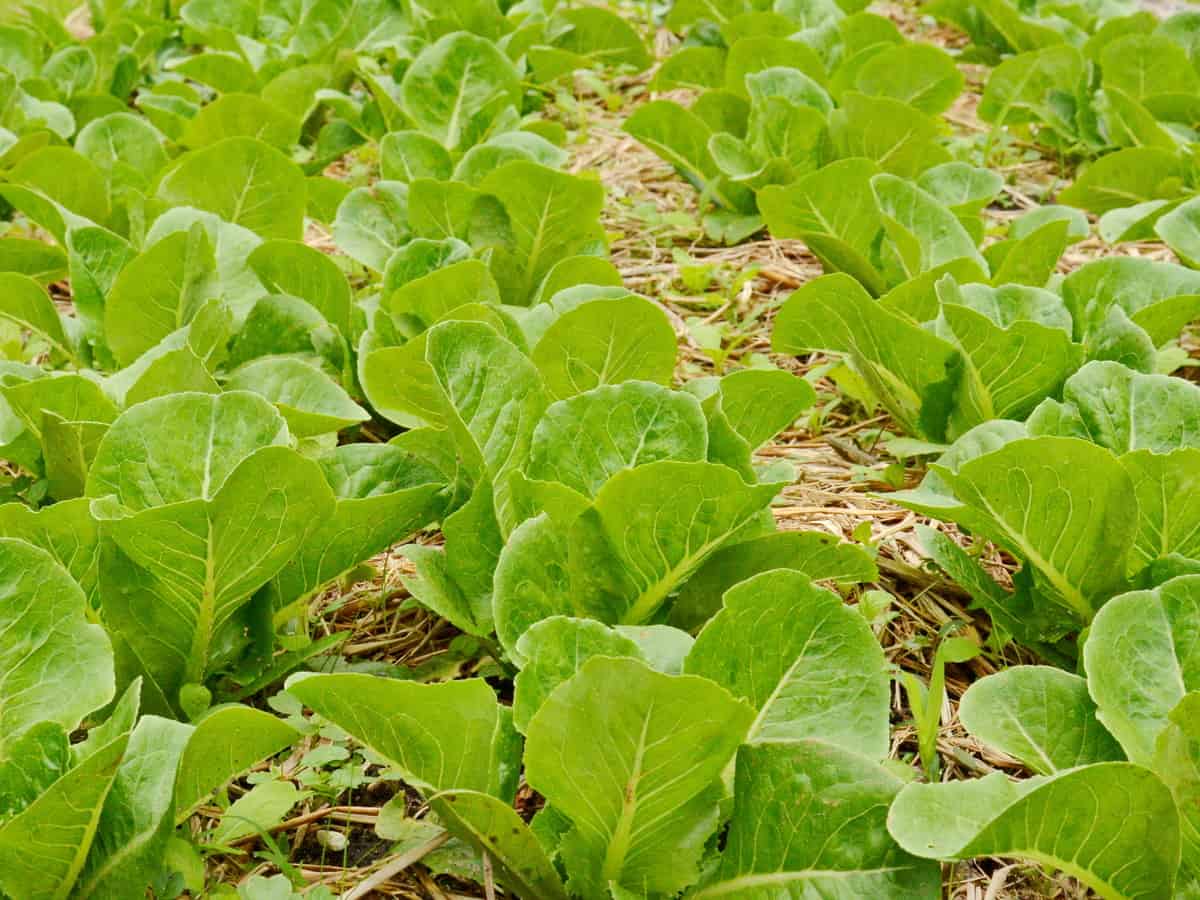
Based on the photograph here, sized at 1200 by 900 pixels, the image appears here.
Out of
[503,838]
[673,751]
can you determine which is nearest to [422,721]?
[503,838]

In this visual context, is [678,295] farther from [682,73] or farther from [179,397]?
[179,397]

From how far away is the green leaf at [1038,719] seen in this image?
1.35 meters

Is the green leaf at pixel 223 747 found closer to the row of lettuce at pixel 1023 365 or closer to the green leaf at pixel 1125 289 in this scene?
the row of lettuce at pixel 1023 365

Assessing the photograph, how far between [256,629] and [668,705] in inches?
25.9

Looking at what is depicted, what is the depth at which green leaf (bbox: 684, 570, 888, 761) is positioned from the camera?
1314mm

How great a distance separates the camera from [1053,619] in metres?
1.63

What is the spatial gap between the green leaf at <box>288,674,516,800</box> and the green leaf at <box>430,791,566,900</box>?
39 mm

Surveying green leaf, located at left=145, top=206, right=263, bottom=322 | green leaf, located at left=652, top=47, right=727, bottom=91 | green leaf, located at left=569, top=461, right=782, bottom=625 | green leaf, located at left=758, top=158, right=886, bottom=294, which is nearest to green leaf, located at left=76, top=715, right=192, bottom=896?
green leaf, located at left=569, top=461, right=782, bottom=625

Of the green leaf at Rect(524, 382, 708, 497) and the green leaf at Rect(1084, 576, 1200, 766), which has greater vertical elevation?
the green leaf at Rect(524, 382, 708, 497)

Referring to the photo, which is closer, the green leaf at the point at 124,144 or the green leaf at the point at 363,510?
the green leaf at the point at 363,510

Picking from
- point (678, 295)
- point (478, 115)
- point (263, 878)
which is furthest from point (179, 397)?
point (478, 115)

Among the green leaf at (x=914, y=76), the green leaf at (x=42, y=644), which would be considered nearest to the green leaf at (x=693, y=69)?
the green leaf at (x=914, y=76)

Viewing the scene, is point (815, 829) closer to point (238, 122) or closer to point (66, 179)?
point (66, 179)

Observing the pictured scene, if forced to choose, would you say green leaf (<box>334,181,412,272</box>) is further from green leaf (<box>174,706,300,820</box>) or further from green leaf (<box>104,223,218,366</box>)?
green leaf (<box>174,706,300,820</box>)
